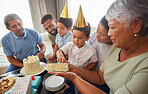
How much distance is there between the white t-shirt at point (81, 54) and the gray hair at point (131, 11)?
2.05ft

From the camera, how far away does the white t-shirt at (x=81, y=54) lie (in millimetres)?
1207

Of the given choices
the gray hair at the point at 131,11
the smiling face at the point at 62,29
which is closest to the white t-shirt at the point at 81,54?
the smiling face at the point at 62,29

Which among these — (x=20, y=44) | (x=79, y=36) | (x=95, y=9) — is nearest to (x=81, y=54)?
(x=79, y=36)

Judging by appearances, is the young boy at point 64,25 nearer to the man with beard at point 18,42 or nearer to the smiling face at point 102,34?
the man with beard at point 18,42

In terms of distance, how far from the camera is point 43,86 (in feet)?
3.37

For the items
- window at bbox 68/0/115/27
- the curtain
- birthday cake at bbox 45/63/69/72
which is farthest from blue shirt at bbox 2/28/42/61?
the curtain

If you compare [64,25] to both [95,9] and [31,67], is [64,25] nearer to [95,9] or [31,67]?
[31,67]

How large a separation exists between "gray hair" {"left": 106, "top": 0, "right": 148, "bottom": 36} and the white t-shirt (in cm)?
62

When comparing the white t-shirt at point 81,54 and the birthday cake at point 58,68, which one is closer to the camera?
the birthday cake at point 58,68

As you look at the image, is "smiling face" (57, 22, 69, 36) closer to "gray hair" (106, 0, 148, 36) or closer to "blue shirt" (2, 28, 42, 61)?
"blue shirt" (2, 28, 42, 61)

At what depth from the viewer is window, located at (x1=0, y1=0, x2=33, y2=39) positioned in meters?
3.47

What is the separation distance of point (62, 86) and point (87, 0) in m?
3.34

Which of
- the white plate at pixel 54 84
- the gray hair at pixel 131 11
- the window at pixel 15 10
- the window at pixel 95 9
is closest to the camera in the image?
the gray hair at pixel 131 11

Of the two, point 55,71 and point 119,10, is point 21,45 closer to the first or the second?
point 55,71
